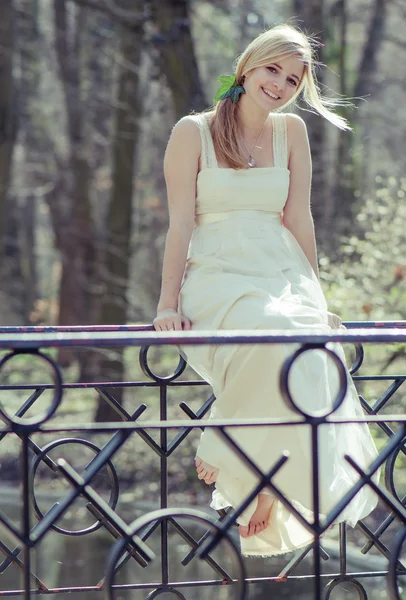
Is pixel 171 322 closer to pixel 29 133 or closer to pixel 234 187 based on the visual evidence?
pixel 234 187

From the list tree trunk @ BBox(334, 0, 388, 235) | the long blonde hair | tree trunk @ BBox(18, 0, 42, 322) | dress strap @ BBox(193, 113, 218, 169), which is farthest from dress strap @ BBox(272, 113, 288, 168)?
tree trunk @ BBox(18, 0, 42, 322)

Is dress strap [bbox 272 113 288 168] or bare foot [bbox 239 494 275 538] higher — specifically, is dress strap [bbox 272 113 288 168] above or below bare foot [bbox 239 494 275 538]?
above

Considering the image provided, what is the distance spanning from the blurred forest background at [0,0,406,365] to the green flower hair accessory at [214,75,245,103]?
10.3ft

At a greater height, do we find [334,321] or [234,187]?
[234,187]

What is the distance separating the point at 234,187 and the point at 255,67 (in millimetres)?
443

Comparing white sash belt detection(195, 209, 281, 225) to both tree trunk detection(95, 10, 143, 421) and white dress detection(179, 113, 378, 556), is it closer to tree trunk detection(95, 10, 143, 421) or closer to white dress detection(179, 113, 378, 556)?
white dress detection(179, 113, 378, 556)

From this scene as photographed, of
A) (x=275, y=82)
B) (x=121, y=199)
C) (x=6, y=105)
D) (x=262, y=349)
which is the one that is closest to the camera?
(x=262, y=349)

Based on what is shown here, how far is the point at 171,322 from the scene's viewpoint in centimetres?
331

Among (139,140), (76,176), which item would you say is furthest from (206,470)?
(139,140)

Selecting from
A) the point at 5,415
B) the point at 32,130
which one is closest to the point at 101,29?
the point at 32,130

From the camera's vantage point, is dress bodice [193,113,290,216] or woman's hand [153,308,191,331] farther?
dress bodice [193,113,290,216]

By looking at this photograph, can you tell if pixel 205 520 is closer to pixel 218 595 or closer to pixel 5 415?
pixel 5 415

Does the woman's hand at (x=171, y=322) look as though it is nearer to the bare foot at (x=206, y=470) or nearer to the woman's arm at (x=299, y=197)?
the bare foot at (x=206, y=470)

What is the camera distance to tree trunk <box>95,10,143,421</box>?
12000mm
